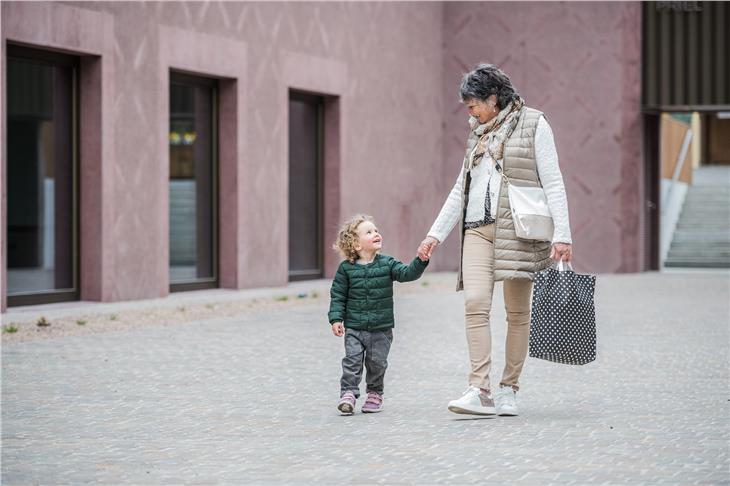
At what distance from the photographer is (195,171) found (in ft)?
54.2

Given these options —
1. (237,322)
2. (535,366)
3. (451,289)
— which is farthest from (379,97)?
(535,366)

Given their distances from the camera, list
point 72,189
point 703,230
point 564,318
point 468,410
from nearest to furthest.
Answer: point 468,410
point 564,318
point 72,189
point 703,230

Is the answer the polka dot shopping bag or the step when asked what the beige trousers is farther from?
the step

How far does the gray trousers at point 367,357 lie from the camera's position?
22.5ft

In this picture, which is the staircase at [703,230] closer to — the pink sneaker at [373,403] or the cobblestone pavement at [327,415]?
the cobblestone pavement at [327,415]

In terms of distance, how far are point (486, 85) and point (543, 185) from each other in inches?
23.9

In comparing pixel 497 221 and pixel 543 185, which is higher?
pixel 543 185

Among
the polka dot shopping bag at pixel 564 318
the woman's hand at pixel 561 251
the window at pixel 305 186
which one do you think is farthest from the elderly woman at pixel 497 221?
the window at pixel 305 186

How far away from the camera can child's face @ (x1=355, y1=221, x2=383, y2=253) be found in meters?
6.82

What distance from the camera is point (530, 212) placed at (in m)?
6.60

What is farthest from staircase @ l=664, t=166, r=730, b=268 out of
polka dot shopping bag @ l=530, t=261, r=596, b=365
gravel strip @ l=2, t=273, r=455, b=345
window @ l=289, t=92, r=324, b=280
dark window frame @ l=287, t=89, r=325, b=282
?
polka dot shopping bag @ l=530, t=261, r=596, b=365

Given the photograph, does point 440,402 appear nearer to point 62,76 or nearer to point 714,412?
point 714,412

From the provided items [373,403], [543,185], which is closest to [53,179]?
[373,403]

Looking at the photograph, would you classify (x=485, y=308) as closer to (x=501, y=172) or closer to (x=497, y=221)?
(x=497, y=221)
